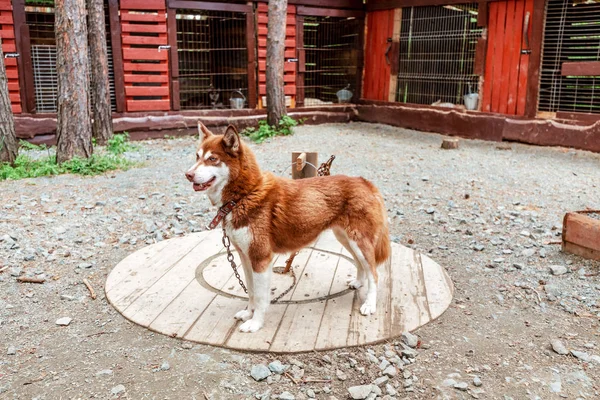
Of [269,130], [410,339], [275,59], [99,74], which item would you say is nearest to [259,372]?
[410,339]

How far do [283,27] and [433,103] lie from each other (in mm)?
4525

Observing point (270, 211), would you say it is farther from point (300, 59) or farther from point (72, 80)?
point (300, 59)

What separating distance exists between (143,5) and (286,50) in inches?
155

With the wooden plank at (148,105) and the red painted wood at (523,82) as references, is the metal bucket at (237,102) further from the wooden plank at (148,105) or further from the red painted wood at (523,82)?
the red painted wood at (523,82)

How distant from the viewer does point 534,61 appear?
11.3 m

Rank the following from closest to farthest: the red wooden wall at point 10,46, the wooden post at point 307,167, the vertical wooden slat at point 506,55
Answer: the wooden post at point 307,167
the red wooden wall at point 10,46
the vertical wooden slat at point 506,55

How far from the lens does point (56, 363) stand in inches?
122

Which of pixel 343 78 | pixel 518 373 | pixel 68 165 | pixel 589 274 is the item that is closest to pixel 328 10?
pixel 343 78

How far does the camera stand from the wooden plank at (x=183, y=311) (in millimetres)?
→ 3379

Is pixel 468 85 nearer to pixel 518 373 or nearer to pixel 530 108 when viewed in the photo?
pixel 530 108

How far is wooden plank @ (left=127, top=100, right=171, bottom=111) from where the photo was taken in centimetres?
1225

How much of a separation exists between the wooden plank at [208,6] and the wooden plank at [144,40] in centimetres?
81

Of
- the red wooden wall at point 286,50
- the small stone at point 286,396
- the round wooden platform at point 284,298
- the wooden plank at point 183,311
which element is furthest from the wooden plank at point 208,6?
the small stone at point 286,396

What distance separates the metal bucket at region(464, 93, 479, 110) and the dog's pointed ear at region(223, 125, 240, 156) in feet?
35.3
